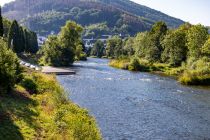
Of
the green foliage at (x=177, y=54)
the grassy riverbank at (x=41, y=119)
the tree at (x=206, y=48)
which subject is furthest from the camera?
the tree at (x=206, y=48)

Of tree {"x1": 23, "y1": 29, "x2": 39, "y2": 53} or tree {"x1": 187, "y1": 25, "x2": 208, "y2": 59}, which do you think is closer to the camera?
tree {"x1": 187, "y1": 25, "x2": 208, "y2": 59}

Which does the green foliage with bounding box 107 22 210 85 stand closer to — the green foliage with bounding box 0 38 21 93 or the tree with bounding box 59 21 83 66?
the tree with bounding box 59 21 83 66

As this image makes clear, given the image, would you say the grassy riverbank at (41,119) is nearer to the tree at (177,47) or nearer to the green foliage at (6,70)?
the green foliage at (6,70)

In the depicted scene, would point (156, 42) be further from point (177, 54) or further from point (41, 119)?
point (41, 119)

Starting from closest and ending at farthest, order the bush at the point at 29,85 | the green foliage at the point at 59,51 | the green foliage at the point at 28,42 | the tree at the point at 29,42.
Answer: the bush at the point at 29,85 → the green foliage at the point at 59,51 → the green foliage at the point at 28,42 → the tree at the point at 29,42

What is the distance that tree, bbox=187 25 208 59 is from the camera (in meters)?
113

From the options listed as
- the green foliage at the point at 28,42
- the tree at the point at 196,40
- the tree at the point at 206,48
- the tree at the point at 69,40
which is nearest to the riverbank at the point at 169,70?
the tree at the point at 196,40

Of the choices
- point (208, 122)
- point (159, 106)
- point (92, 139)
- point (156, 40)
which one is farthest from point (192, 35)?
point (92, 139)

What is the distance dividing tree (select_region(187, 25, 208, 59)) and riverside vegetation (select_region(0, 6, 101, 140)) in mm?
69822

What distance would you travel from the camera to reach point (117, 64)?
136875mm

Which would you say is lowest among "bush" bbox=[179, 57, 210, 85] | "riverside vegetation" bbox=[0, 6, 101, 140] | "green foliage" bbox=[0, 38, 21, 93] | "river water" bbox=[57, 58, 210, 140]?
"river water" bbox=[57, 58, 210, 140]

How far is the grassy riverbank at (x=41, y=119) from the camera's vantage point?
95.5 feet

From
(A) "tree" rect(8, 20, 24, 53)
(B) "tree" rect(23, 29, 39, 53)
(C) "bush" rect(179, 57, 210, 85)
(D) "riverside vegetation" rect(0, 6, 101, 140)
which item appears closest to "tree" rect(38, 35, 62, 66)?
(A) "tree" rect(8, 20, 24, 53)

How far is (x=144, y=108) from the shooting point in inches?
2105
